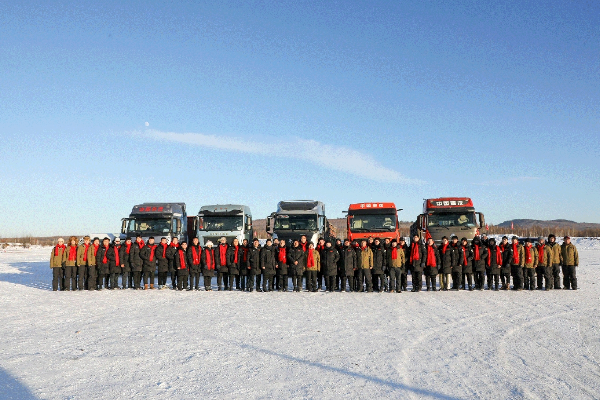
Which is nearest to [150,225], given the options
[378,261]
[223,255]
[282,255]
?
[223,255]

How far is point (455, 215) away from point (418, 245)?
242 inches

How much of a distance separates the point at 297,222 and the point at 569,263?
Result: 9.81 meters

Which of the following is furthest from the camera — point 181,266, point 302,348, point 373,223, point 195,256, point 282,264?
point 373,223

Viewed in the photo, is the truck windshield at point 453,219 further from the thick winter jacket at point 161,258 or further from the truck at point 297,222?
the thick winter jacket at point 161,258

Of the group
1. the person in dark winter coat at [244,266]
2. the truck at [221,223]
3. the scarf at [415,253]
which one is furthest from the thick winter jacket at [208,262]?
the scarf at [415,253]

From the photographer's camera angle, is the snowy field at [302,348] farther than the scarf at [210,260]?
No

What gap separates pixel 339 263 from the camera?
1566 cm

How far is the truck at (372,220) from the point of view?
2036 centimetres

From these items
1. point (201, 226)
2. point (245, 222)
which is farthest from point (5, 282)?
point (245, 222)

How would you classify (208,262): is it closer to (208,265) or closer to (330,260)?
(208,265)

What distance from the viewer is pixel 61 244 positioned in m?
15.5

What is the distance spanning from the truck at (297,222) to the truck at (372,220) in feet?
4.07

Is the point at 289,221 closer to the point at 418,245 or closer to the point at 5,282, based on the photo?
the point at 418,245

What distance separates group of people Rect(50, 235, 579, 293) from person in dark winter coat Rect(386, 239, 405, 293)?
28 millimetres
